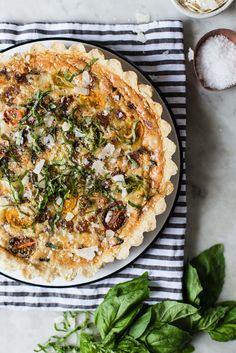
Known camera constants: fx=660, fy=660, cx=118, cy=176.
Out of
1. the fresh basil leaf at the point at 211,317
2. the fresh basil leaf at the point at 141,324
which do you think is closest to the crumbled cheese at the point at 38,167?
the fresh basil leaf at the point at 141,324

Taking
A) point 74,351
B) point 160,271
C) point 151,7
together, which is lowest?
point 74,351

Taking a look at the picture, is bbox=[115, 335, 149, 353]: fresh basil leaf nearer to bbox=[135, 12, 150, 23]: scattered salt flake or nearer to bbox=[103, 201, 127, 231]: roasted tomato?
bbox=[103, 201, 127, 231]: roasted tomato

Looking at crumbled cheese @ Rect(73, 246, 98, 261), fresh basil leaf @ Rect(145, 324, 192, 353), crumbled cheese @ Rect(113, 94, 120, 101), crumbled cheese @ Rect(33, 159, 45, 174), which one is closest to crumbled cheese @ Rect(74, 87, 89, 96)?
crumbled cheese @ Rect(113, 94, 120, 101)

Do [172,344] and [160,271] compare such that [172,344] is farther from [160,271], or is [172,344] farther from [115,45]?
[115,45]

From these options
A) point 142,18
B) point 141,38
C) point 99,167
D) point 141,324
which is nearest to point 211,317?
point 141,324

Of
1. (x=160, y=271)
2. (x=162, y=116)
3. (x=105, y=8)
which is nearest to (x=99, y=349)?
(x=160, y=271)

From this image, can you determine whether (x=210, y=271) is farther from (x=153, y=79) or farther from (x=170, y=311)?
(x=153, y=79)

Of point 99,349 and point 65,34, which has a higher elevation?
point 65,34
